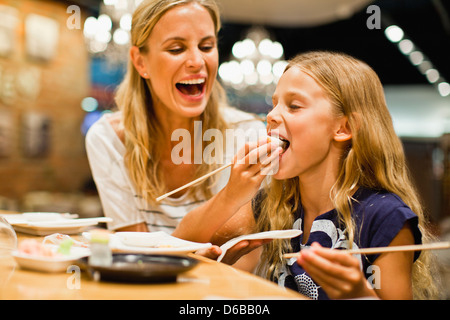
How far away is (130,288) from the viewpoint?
3.24 feet

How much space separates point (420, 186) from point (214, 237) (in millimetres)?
5572

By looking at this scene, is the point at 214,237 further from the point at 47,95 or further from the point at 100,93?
the point at 100,93

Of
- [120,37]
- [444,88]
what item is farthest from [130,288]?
[444,88]

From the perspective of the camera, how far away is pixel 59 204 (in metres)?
6.25

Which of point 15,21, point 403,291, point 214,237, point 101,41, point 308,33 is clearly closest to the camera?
point 403,291

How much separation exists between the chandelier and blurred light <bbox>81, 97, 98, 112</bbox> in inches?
84.1

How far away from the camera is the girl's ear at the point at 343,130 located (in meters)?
1.63

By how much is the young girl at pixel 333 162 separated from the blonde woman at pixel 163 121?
62 centimetres

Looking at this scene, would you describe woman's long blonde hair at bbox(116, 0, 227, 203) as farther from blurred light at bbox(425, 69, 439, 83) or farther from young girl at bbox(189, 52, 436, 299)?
blurred light at bbox(425, 69, 439, 83)

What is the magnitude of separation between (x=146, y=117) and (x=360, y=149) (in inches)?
48.5

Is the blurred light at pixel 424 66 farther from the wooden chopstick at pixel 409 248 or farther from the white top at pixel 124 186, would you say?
the wooden chopstick at pixel 409 248

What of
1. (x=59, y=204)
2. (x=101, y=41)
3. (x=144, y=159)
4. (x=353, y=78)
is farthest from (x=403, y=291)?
(x=59, y=204)

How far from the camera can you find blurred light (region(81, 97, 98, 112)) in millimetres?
7211

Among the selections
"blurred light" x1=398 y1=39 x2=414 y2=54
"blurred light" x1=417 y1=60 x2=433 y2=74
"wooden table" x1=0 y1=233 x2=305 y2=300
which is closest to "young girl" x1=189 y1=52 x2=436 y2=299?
"wooden table" x1=0 y1=233 x2=305 y2=300
